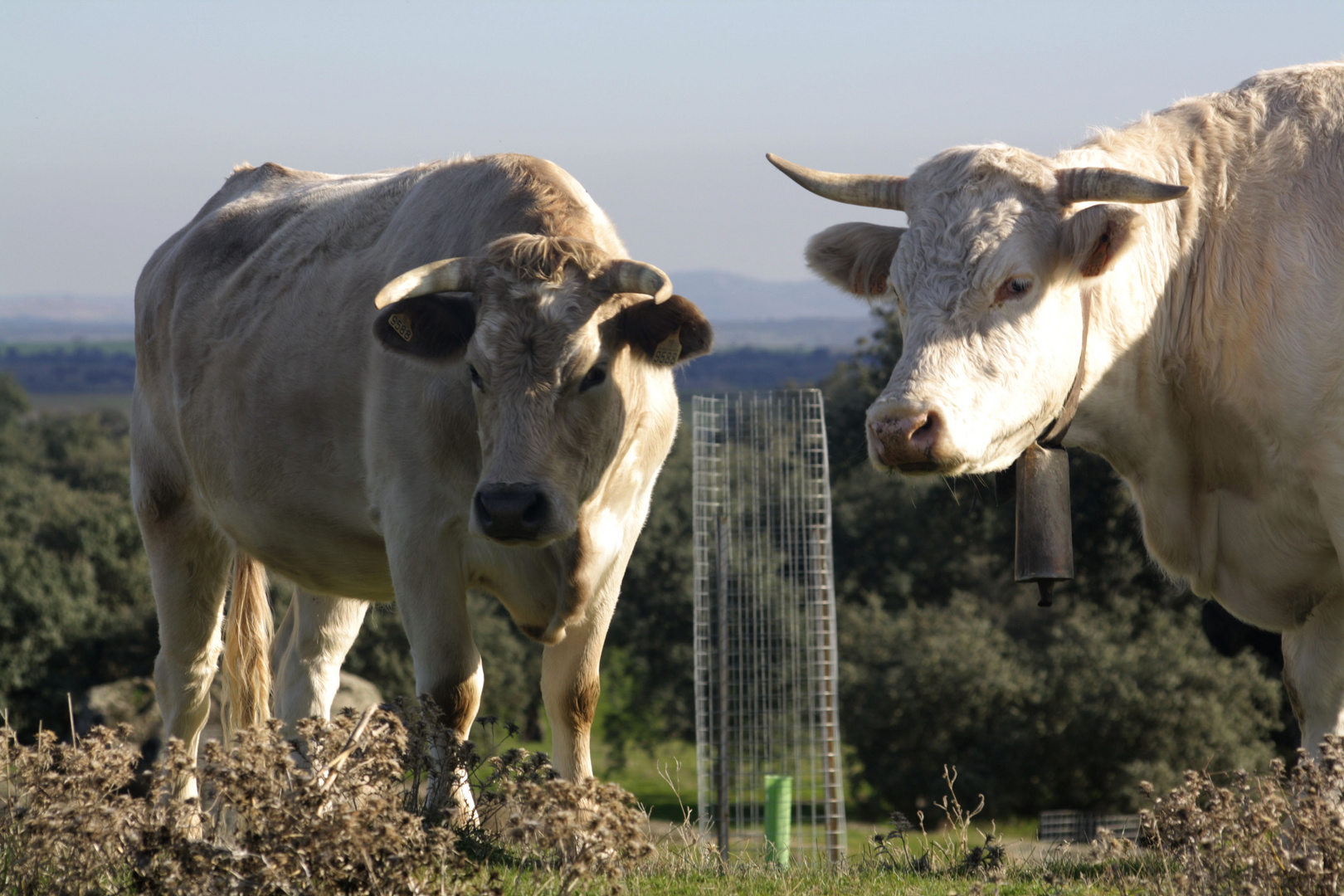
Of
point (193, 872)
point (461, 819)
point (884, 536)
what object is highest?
point (193, 872)

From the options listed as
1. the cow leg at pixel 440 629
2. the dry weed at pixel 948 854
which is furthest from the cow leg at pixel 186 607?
the dry weed at pixel 948 854

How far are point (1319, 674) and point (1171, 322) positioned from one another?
1413 mm

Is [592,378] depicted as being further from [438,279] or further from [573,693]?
[573,693]

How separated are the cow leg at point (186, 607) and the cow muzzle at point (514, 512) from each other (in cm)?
271

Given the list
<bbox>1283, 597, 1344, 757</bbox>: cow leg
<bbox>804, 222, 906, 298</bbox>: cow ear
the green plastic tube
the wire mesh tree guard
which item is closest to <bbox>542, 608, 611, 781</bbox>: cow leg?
<bbox>804, 222, 906, 298</bbox>: cow ear

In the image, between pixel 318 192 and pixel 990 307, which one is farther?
pixel 318 192

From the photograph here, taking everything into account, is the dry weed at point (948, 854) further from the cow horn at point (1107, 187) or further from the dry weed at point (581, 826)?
the cow horn at point (1107, 187)

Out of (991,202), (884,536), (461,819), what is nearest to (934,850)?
(461,819)

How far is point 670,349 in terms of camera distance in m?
4.68

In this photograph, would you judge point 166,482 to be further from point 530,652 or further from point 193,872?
point 530,652

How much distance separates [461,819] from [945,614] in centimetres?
2539

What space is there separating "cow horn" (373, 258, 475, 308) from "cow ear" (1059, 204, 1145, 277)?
2.03 meters

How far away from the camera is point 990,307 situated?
159 inches

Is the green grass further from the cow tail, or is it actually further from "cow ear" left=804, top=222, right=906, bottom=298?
the cow tail
